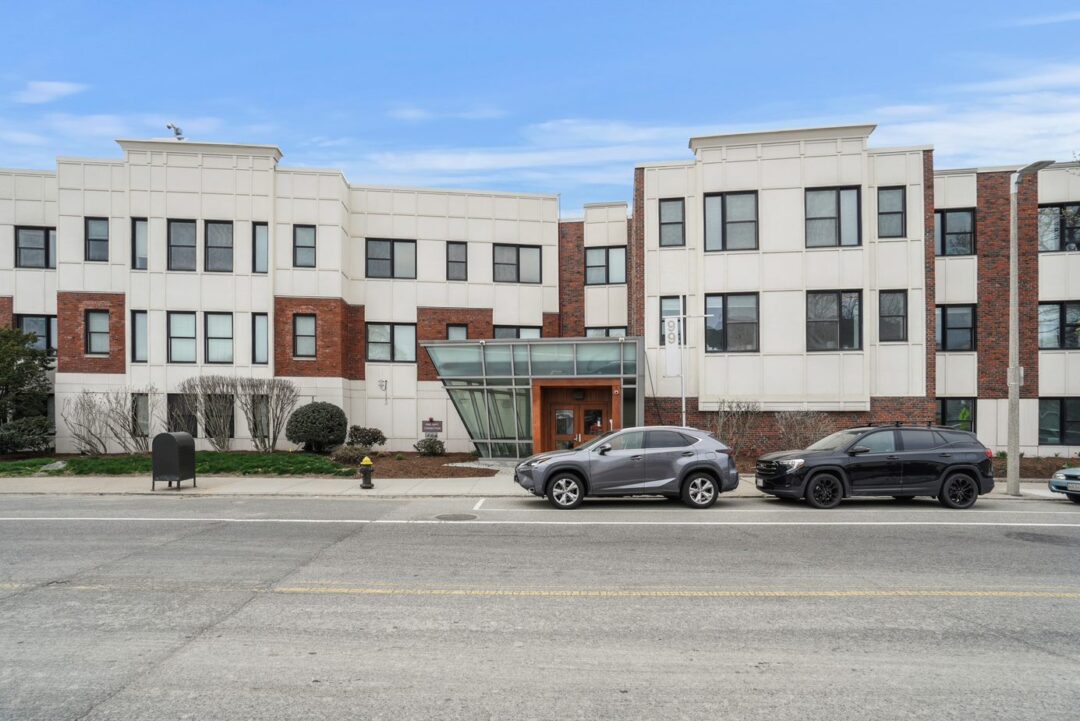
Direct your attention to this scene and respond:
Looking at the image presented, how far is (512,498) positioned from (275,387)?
10.7 m

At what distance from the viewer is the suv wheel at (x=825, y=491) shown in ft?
44.5

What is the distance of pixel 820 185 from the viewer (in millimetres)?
21719

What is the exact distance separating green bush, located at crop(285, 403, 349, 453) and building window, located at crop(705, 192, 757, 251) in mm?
12934

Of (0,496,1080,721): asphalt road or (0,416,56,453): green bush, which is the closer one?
(0,496,1080,721): asphalt road

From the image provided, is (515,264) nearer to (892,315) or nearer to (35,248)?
(892,315)

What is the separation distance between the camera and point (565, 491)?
13.4 metres

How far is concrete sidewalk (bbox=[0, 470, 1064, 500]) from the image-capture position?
1566 centimetres

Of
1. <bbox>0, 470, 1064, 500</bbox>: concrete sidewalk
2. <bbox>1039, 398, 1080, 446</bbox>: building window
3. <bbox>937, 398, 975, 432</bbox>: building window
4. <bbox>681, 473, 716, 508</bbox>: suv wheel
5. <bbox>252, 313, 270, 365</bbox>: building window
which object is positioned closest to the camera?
<bbox>681, 473, 716, 508</bbox>: suv wheel

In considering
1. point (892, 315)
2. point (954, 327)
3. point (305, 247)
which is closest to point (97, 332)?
point (305, 247)

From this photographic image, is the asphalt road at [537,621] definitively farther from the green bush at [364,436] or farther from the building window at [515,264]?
the building window at [515,264]

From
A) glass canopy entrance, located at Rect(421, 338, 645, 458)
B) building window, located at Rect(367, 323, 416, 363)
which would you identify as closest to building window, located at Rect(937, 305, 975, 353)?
glass canopy entrance, located at Rect(421, 338, 645, 458)

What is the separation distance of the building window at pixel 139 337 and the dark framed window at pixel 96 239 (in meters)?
2.15

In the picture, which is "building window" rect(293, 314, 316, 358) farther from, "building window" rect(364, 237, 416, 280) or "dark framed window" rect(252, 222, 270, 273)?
"building window" rect(364, 237, 416, 280)

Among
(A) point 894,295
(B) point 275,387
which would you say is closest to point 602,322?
(A) point 894,295
